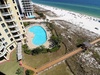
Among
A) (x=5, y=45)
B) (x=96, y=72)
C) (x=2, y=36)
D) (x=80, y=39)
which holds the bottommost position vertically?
(x=96, y=72)

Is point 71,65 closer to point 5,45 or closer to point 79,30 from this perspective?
point 5,45

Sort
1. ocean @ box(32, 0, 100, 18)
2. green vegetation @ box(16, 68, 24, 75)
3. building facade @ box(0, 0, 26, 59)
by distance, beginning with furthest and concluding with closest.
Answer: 1. ocean @ box(32, 0, 100, 18)
2. building facade @ box(0, 0, 26, 59)
3. green vegetation @ box(16, 68, 24, 75)

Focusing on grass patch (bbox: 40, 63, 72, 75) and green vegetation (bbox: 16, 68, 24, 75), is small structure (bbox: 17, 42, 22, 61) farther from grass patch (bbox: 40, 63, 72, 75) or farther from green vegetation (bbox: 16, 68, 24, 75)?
grass patch (bbox: 40, 63, 72, 75)

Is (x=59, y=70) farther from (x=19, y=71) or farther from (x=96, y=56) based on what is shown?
(x=96, y=56)

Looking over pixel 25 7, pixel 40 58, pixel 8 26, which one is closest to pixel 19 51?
pixel 40 58

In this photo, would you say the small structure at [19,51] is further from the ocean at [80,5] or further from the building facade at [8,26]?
the ocean at [80,5]

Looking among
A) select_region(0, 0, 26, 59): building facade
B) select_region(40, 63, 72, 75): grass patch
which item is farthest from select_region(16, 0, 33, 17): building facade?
select_region(40, 63, 72, 75): grass patch

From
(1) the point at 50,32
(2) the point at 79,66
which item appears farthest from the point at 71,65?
(1) the point at 50,32
